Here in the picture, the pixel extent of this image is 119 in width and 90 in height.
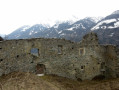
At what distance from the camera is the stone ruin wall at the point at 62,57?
23750 millimetres

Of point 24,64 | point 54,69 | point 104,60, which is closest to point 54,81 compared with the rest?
point 54,69

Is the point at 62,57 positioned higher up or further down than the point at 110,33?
further down

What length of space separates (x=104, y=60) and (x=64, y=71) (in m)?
7.36

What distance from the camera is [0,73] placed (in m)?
22.8

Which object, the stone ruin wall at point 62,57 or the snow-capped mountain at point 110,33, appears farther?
the snow-capped mountain at point 110,33

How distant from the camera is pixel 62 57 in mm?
26344

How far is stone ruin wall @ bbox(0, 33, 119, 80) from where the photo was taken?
77.9ft

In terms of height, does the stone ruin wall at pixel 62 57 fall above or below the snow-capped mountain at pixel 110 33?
below

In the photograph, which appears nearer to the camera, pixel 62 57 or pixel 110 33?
pixel 62 57

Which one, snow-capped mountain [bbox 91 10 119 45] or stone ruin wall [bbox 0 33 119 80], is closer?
stone ruin wall [bbox 0 33 119 80]

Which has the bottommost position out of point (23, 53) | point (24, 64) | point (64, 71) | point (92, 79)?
point (92, 79)

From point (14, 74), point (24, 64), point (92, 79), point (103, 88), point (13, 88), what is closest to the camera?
point (13, 88)

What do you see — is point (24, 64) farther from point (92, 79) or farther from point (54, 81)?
point (92, 79)

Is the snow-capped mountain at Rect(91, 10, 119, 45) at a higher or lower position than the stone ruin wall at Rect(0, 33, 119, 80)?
higher
